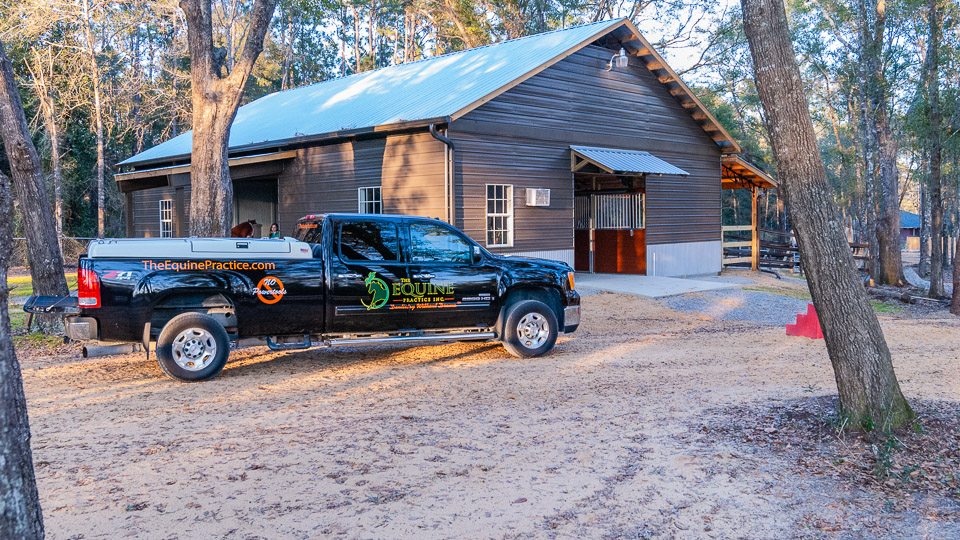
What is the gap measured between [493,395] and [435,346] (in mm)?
3630

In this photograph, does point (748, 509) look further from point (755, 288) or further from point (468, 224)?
point (755, 288)

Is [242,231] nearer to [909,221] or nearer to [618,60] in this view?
[618,60]

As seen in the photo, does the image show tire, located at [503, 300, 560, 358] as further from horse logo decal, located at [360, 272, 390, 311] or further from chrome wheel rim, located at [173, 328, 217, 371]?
chrome wheel rim, located at [173, 328, 217, 371]

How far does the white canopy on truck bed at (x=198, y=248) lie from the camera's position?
8445mm

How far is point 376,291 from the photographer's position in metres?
9.65

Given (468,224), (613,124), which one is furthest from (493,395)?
(613,124)

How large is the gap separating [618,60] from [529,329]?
1219 cm

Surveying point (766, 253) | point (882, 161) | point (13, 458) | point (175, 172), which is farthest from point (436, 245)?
point (766, 253)

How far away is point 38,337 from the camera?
492 inches

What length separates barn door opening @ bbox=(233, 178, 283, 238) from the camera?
23.5 m

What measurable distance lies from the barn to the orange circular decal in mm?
8245

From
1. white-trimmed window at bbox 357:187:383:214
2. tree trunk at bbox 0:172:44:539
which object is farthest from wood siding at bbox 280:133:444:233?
tree trunk at bbox 0:172:44:539

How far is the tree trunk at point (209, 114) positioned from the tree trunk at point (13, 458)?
11747 mm

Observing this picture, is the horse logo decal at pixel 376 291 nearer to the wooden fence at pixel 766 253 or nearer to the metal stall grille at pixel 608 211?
the metal stall grille at pixel 608 211
